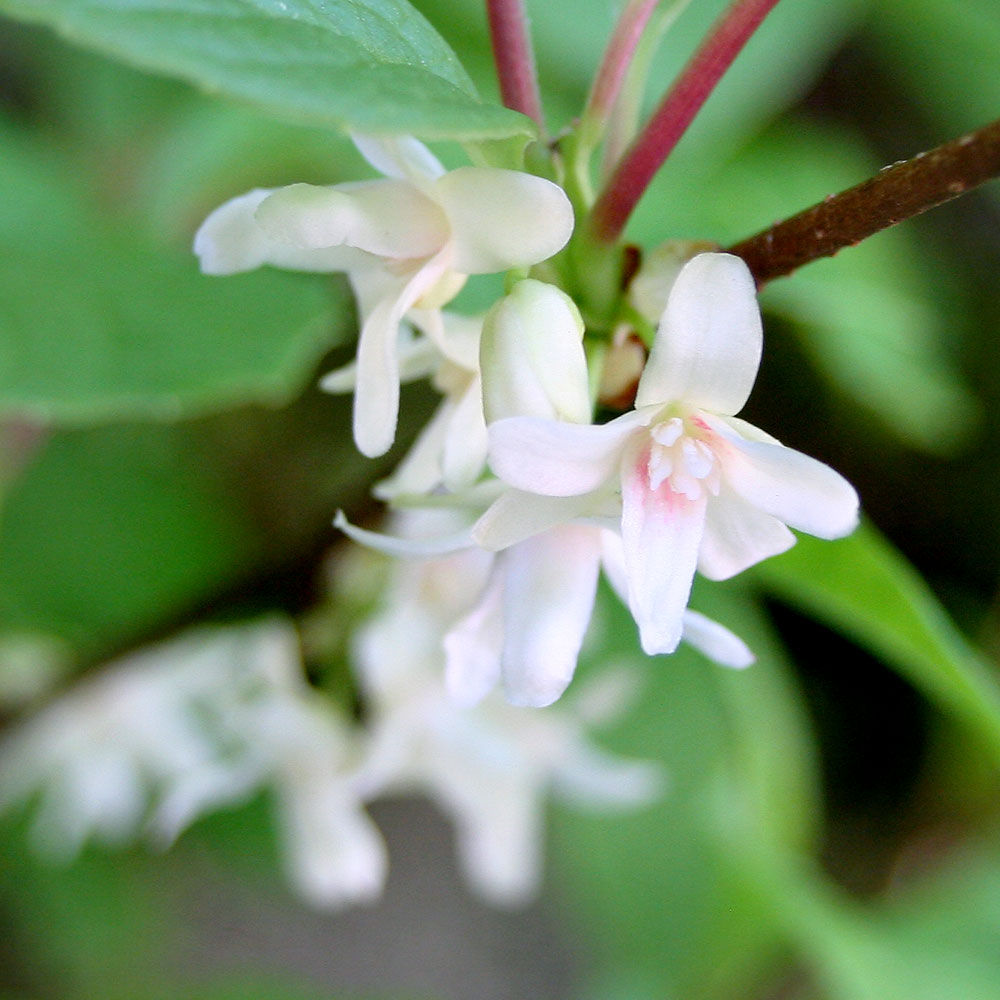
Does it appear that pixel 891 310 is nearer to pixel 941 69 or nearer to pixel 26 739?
pixel 941 69

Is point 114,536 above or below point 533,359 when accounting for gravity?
below

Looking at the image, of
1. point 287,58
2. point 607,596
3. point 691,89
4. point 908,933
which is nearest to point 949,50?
point 607,596

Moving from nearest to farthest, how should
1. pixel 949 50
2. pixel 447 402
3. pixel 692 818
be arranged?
pixel 447 402 → pixel 692 818 → pixel 949 50

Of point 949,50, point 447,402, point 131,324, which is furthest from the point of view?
point 949,50

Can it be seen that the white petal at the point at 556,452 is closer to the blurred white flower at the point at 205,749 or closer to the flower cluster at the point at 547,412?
the flower cluster at the point at 547,412

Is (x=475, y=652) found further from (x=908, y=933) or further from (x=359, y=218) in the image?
(x=908, y=933)

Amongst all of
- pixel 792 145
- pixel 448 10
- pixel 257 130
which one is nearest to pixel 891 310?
pixel 792 145
